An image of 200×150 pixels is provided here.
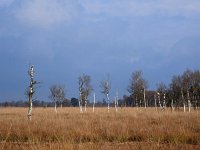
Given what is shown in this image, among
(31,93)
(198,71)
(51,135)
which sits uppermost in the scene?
(198,71)

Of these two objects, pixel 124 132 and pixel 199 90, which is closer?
pixel 124 132

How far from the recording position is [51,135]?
14891 mm

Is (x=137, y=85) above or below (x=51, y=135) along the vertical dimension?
above

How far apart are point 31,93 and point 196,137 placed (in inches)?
729

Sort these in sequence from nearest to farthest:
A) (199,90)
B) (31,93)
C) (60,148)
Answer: (60,148)
(31,93)
(199,90)

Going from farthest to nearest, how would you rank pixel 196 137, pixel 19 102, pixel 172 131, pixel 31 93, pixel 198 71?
pixel 19 102
pixel 198 71
pixel 31 93
pixel 172 131
pixel 196 137

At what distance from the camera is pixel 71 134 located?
579 inches

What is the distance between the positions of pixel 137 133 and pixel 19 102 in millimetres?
160309

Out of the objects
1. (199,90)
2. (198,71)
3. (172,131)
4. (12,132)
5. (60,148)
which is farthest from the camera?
(198,71)

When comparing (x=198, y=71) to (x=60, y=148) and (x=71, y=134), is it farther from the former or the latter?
(x=60, y=148)

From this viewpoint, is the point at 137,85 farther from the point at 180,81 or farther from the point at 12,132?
the point at 12,132

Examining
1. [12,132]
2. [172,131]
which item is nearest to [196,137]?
[172,131]

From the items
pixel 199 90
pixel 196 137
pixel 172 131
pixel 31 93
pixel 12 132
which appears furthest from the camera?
pixel 199 90

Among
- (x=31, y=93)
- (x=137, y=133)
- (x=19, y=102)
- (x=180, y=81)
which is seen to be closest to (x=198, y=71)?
(x=180, y=81)
